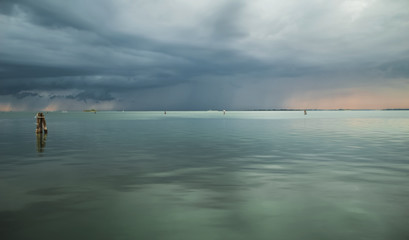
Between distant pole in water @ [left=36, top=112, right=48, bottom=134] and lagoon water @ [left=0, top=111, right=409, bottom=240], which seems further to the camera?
distant pole in water @ [left=36, top=112, right=48, bottom=134]

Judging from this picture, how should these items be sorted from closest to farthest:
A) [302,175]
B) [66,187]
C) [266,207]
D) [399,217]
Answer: [399,217]
[266,207]
[66,187]
[302,175]

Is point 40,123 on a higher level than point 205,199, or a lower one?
higher

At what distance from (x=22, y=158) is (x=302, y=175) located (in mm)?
18944

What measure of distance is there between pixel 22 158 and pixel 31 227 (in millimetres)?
16059

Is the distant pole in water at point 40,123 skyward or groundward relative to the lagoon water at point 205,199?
skyward

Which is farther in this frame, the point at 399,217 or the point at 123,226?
the point at 399,217

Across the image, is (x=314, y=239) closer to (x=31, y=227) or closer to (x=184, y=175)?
(x=31, y=227)

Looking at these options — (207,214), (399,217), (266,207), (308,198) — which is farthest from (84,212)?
(399,217)

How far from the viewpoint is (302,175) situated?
53.5 ft

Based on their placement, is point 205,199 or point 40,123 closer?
point 205,199

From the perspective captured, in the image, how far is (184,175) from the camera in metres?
16.5

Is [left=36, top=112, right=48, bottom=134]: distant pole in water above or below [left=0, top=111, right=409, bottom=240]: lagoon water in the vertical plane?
above

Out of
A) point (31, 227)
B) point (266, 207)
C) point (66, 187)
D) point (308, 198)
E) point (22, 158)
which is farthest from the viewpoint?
point (22, 158)

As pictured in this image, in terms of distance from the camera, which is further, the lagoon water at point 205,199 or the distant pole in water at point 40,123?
the distant pole in water at point 40,123
